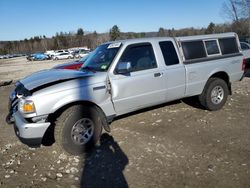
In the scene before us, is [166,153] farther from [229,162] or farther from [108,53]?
[108,53]

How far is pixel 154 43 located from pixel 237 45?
2705mm

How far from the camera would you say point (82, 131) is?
4.91 m

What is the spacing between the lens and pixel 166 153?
4750mm

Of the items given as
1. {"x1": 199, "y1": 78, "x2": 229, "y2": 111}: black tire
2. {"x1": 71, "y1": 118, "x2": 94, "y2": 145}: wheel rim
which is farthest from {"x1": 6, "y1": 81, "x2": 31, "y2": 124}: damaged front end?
{"x1": 199, "y1": 78, "x2": 229, "y2": 111}: black tire

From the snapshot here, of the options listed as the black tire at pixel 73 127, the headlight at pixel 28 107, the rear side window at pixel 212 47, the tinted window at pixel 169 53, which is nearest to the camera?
the headlight at pixel 28 107

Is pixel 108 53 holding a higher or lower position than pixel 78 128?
higher

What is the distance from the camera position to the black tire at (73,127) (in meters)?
4.64

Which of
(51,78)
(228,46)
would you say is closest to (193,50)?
(228,46)

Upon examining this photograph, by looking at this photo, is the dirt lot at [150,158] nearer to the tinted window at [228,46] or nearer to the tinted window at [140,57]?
the tinted window at [140,57]

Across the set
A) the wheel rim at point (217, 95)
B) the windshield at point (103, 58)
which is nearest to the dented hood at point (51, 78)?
the windshield at point (103, 58)

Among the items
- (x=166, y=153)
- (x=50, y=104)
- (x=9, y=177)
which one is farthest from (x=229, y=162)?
(x=9, y=177)

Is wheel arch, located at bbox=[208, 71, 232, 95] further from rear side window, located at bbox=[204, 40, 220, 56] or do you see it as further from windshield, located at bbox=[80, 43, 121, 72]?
windshield, located at bbox=[80, 43, 121, 72]

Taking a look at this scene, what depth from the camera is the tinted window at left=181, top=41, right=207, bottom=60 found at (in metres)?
6.24

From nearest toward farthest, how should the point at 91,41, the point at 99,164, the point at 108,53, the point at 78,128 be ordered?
the point at 99,164 → the point at 78,128 → the point at 108,53 → the point at 91,41
